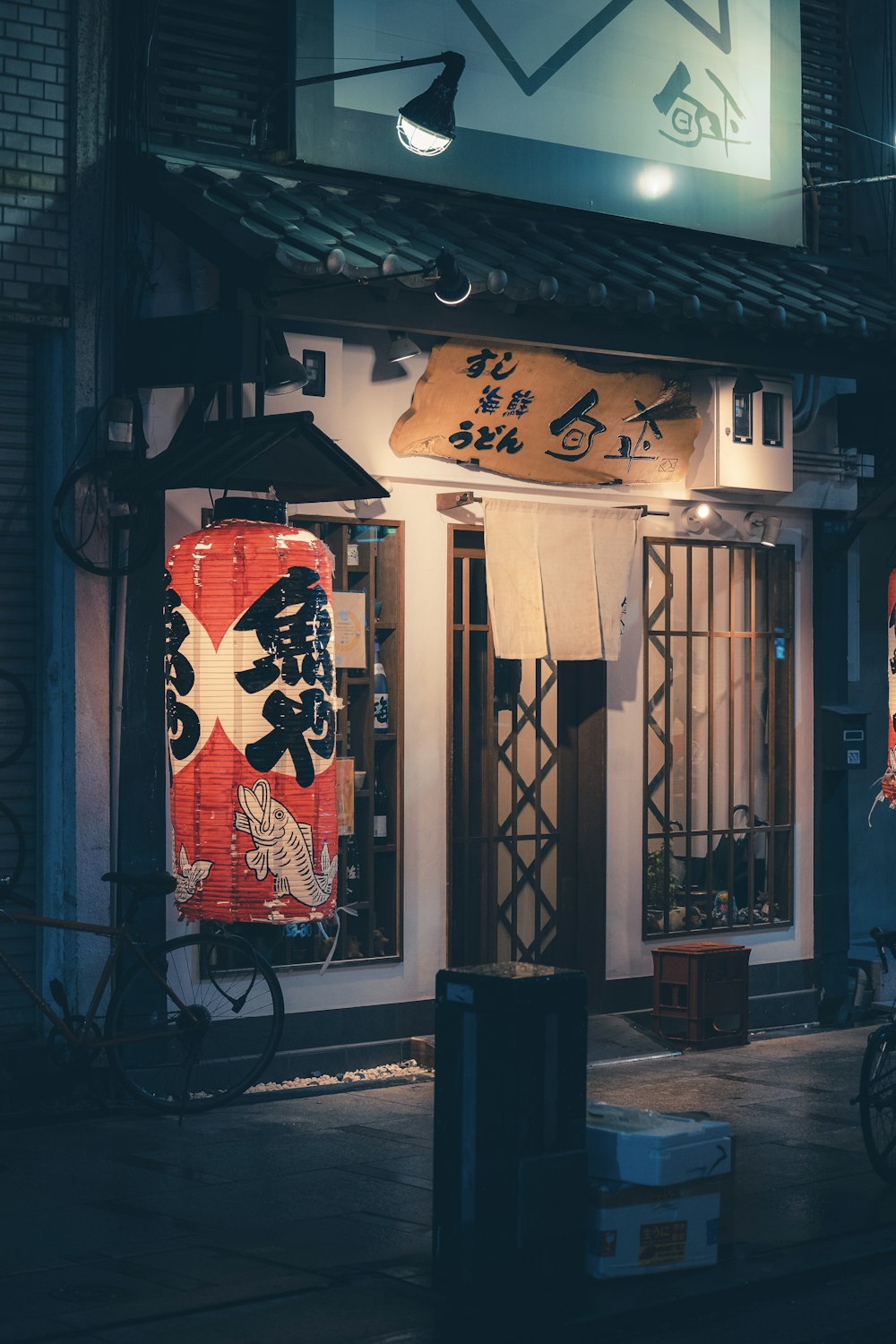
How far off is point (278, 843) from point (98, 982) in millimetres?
1644

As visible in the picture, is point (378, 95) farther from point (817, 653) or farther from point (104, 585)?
point (817, 653)

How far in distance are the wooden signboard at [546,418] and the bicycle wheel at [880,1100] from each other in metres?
5.38

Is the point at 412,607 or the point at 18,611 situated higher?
the point at 412,607

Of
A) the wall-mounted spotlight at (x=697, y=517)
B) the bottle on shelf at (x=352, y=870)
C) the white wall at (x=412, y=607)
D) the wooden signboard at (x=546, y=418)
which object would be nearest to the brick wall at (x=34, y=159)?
the white wall at (x=412, y=607)

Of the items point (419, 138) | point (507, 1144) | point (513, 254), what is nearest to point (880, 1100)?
point (507, 1144)

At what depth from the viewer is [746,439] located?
14.6 metres

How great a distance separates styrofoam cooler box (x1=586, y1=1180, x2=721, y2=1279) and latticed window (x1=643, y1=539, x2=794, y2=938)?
20.6 feet

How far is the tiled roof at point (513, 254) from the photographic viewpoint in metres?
11.2

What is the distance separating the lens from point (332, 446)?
11.0 metres

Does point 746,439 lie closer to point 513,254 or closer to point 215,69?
point 513,254

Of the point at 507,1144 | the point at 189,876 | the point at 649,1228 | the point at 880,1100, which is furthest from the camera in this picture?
the point at 189,876

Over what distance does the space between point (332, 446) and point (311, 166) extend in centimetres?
265

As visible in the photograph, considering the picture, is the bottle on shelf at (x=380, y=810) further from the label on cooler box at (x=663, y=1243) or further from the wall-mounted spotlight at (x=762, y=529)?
the label on cooler box at (x=663, y=1243)

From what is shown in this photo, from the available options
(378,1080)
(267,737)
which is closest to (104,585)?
(267,737)
